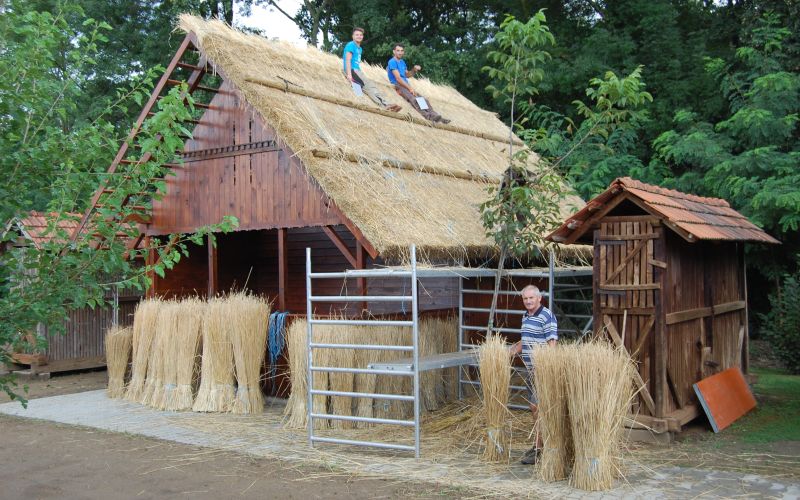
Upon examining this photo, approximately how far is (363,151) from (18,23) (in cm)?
585

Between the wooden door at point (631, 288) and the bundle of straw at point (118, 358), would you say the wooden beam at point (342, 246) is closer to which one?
the wooden door at point (631, 288)

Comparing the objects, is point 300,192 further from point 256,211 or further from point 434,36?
point 434,36

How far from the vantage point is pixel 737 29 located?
64.0 feet

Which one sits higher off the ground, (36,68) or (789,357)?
(36,68)

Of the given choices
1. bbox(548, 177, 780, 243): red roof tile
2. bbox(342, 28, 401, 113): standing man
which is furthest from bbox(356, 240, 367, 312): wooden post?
bbox(342, 28, 401, 113): standing man

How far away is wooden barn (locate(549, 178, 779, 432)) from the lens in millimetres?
7797

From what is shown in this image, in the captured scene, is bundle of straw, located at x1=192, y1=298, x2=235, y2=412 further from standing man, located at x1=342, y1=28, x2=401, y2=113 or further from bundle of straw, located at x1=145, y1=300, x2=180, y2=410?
standing man, located at x1=342, y1=28, x2=401, y2=113

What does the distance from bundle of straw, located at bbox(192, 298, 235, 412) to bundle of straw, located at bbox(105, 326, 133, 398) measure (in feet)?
6.01

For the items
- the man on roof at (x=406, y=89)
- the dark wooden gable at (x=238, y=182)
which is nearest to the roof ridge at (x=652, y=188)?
Answer: the dark wooden gable at (x=238, y=182)

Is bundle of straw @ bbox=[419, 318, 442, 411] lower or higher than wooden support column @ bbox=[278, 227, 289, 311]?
lower

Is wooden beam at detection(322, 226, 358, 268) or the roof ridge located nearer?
the roof ridge

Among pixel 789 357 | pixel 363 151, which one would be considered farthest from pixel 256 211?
pixel 789 357

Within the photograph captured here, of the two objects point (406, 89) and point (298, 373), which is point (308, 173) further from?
point (406, 89)

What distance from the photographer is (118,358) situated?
36.4 feet
